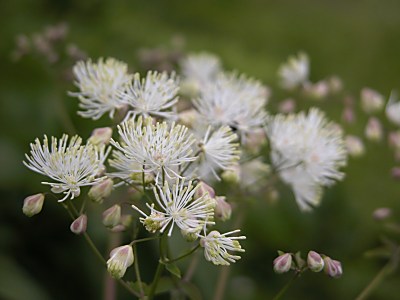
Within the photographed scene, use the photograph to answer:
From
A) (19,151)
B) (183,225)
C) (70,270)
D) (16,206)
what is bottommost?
(70,270)

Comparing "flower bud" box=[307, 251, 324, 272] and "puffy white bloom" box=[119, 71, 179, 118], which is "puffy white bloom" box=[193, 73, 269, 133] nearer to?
"puffy white bloom" box=[119, 71, 179, 118]

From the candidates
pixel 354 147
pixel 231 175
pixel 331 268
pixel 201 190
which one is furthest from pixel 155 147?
pixel 354 147

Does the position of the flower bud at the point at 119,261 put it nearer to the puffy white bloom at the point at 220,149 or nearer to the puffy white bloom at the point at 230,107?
the puffy white bloom at the point at 220,149

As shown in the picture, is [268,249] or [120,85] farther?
[268,249]

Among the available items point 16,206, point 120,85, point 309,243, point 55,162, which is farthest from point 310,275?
point 55,162

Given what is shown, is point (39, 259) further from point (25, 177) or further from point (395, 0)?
point (395, 0)

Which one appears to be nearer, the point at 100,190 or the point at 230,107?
the point at 100,190

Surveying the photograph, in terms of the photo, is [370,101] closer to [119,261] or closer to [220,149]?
[220,149]
